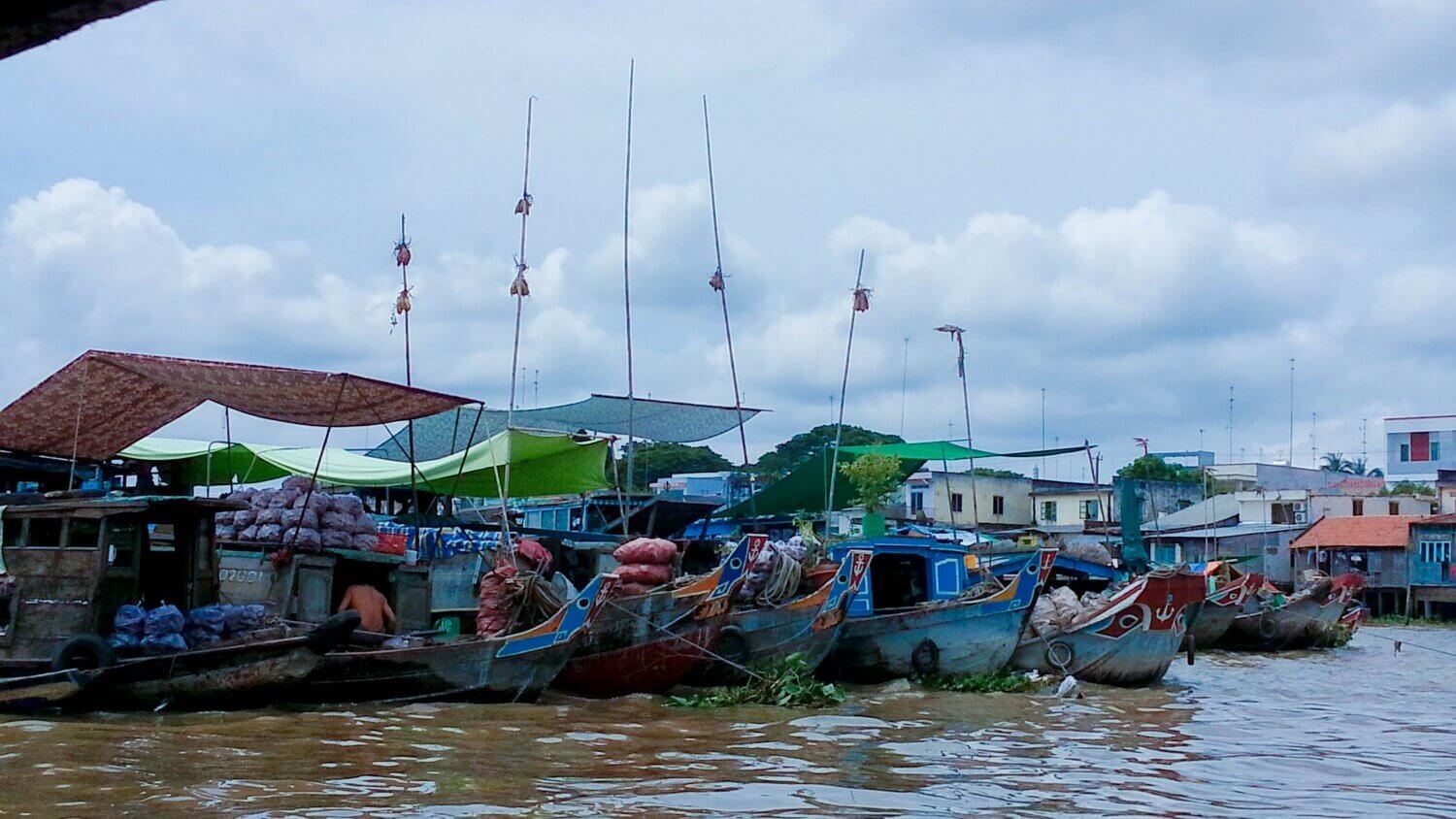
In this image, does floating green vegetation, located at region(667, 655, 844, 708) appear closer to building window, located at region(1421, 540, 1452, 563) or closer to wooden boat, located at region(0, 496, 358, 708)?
wooden boat, located at region(0, 496, 358, 708)

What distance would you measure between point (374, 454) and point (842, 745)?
15.8m

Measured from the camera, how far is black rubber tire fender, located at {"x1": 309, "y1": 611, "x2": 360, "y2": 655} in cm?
1040

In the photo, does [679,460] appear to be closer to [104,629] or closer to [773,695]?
[773,695]

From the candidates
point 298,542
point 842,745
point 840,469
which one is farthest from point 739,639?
point 840,469

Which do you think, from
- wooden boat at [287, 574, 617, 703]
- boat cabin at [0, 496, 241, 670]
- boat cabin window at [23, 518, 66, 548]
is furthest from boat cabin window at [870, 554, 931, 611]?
boat cabin window at [23, 518, 66, 548]

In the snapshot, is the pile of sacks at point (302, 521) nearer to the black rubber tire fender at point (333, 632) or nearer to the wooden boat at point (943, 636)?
the black rubber tire fender at point (333, 632)

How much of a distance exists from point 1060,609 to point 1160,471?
38.4 meters

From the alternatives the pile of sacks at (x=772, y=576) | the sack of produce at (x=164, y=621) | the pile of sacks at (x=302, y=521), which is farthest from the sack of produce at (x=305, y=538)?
the pile of sacks at (x=772, y=576)

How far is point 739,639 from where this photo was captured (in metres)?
13.0

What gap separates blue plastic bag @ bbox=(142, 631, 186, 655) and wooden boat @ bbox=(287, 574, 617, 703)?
3.06 ft

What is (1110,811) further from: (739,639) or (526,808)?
(739,639)

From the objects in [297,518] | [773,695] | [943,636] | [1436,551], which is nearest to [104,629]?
[297,518]

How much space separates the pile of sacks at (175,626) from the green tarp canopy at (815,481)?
8852 mm

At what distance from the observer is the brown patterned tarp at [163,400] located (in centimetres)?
1031
